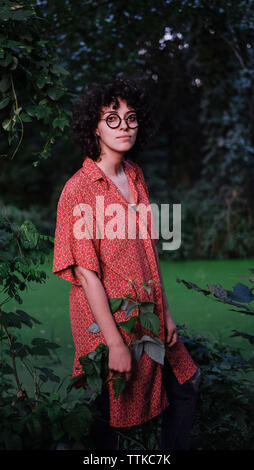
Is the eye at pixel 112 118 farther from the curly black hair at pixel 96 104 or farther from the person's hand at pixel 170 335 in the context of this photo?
the person's hand at pixel 170 335

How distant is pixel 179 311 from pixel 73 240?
3.36 metres

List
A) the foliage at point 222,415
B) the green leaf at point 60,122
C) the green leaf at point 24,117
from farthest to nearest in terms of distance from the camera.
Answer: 1. the foliage at point 222,415
2. the green leaf at point 60,122
3. the green leaf at point 24,117

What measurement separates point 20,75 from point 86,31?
1845 millimetres

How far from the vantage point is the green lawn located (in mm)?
3945

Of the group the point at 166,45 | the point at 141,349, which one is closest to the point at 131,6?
the point at 166,45

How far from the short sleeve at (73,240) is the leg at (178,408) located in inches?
19.1


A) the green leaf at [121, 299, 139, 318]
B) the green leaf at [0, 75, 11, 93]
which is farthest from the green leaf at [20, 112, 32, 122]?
the green leaf at [121, 299, 139, 318]

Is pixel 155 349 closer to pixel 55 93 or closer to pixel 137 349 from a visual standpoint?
pixel 137 349

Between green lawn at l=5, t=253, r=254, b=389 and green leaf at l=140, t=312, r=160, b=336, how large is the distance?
1.91 m

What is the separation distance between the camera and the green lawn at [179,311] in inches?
155

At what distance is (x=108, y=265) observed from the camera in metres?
1.65

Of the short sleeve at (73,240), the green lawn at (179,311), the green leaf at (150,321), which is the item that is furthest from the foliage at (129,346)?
the green lawn at (179,311)

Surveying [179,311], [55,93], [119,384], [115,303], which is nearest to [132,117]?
[55,93]
